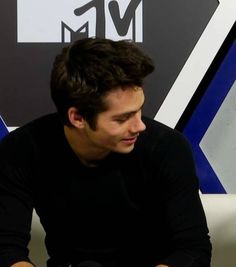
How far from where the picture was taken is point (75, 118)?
1022mm

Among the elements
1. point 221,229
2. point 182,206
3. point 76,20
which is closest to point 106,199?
point 182,206

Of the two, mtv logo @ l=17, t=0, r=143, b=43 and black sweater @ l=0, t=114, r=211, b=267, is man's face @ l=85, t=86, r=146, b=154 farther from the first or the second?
mtv logo @ l=17, t=0, r=143, b=43

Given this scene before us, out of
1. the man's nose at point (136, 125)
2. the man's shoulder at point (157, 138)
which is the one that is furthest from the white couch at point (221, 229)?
the man's nose at point (136, 125)

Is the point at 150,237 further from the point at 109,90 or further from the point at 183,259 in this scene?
the point at 109,90

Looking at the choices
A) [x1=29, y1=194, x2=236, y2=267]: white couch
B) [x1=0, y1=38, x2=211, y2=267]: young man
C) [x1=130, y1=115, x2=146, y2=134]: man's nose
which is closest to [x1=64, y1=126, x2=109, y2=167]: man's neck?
[x1=0, y1=38, x2=211, y2=267]: young man

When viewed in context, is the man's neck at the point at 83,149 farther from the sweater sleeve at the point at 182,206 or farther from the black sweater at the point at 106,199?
the sweater sleeve at the point at 182,206

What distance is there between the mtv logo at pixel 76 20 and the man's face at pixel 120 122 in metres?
0.54

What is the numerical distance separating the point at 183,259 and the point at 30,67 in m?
0.76

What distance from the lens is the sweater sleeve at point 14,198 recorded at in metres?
1.06

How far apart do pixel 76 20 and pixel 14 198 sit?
0.60m

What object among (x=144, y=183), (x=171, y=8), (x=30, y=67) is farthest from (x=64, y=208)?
(x=171, y=8)

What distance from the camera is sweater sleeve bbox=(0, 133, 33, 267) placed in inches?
41.9

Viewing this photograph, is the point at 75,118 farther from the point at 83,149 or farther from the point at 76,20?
the point at 76,20

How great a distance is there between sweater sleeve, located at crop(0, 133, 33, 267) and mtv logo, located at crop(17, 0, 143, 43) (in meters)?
0.49
